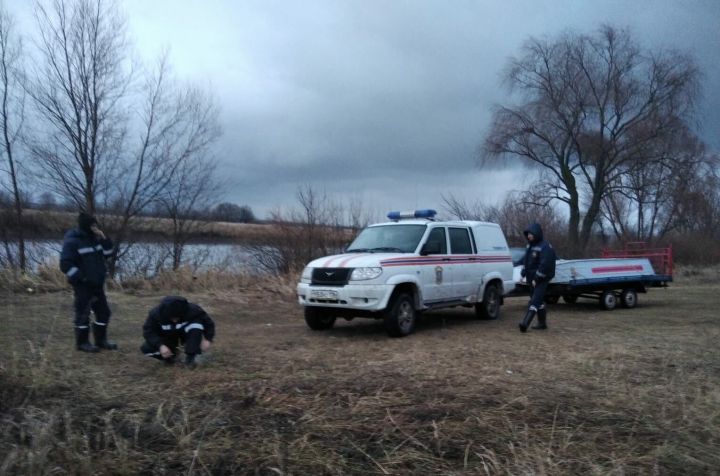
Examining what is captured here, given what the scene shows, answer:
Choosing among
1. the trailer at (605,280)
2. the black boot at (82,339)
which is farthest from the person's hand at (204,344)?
the trailer at (605,280)

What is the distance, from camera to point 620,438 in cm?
441

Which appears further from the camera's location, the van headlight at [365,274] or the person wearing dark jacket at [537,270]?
the person wearing dark jacket at [537,270]

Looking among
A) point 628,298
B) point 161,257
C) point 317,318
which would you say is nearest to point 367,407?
point 317,318

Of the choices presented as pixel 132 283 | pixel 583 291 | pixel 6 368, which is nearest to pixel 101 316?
pixel 6 368

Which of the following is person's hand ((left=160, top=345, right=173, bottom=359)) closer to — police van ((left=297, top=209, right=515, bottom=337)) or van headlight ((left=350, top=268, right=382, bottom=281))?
police van ((left=297, top=209, right=515, bottom=337))

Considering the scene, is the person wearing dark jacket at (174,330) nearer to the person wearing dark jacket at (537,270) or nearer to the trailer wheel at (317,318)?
the trailer wheel at (317,318)

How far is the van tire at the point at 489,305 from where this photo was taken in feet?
37.6

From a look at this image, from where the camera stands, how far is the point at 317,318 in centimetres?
1004

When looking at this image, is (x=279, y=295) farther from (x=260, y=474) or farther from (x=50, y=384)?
(x=260, y=474)

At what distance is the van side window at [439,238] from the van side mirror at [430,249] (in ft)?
0.32

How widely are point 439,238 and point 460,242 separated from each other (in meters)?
0.69

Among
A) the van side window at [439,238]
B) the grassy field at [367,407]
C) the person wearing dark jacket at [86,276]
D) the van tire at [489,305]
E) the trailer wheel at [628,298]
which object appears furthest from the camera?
the trailer wheel at [628,298]

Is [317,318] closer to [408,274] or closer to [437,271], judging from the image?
[408,274]

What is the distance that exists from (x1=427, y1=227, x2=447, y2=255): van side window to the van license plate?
216 centimetres
